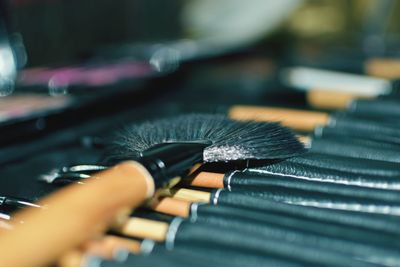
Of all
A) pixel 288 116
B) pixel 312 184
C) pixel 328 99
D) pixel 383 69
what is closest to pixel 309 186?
pixel 312 184

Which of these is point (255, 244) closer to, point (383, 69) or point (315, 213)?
point (315, 213)

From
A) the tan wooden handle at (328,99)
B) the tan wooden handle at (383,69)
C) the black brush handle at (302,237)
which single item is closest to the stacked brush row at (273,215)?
the black brush handle at (302,237)

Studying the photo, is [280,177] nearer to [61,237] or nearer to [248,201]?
[248,201]

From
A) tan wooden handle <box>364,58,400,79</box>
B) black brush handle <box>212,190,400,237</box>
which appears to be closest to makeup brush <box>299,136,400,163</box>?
black brush handle <box>212,190,400,237</box>

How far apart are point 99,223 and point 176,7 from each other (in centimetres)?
131

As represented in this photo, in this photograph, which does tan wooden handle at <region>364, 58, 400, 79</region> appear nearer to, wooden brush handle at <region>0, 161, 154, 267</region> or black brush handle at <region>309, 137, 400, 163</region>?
black brush handle at <region>309, 137, 400, 163</region>

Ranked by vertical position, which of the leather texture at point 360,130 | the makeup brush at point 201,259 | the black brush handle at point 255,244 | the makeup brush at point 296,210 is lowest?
the makeup brush at point 201,259

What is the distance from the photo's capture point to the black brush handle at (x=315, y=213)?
0.39 meters

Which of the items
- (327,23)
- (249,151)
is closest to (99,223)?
(249,151)

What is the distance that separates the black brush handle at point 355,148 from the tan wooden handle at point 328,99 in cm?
18

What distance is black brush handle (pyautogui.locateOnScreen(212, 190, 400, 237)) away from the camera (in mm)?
394

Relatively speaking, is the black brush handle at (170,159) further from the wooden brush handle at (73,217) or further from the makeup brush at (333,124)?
the makeup brush at (333,124)

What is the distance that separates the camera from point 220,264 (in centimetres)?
36

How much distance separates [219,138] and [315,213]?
0.44ft
